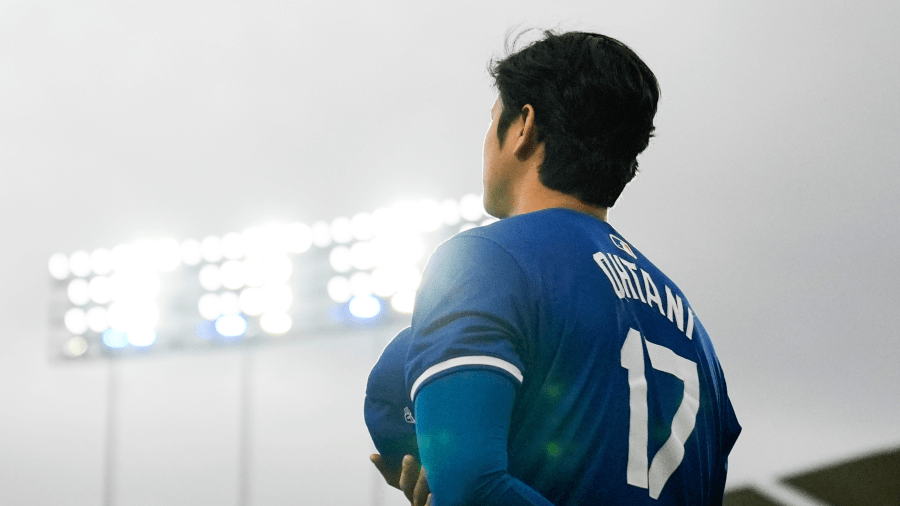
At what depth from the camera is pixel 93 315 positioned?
1378 cm

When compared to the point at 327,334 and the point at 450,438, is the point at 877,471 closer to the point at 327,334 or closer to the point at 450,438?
the point at 450,438

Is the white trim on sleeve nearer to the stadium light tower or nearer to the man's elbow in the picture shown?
the man's elbow

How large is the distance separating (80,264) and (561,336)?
14.3 meters

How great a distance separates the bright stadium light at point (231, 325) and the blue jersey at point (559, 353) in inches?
479

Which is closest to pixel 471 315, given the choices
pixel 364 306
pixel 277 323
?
pixel 364 306

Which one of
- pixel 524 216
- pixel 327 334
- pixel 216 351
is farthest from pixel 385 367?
pixel 216 351

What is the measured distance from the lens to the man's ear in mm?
1371

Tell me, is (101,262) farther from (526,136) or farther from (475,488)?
(475,488)

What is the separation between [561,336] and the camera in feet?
3.65

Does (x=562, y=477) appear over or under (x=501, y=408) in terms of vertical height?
under

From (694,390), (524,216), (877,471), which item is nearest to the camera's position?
(524,216)

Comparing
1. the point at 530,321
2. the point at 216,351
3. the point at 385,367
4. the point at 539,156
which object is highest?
the point at 539,156

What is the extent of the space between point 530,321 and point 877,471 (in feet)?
18.4

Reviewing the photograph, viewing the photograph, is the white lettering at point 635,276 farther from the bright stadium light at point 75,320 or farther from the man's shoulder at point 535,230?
the bright stadium light at point 75,320
